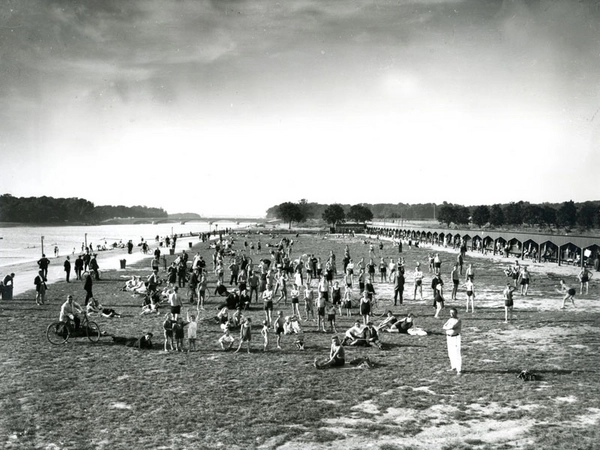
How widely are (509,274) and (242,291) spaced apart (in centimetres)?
1926

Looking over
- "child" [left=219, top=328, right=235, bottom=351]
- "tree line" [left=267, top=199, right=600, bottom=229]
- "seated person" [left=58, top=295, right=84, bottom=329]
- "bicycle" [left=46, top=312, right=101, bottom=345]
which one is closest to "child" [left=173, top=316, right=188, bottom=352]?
"child" [left=219, top=328, right=235, bottom=351]

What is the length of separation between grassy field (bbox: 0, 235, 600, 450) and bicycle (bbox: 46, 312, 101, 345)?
27 cm

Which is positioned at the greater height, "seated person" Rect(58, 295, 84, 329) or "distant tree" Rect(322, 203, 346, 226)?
"distant tree" Rect(322, 203, 346, 226)

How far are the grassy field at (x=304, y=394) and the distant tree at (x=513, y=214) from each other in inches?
5073

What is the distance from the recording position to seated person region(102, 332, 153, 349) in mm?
14023

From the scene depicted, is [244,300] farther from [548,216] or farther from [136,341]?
[548,216]

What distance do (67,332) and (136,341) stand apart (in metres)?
2.27

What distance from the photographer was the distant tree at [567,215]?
118000 millimetres

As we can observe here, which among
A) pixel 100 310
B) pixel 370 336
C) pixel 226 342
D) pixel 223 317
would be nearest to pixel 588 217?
pixel 370 336

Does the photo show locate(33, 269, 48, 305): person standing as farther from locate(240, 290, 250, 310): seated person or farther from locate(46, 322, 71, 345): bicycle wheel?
locate(240, 290, 250, 310): seated person

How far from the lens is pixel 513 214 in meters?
135

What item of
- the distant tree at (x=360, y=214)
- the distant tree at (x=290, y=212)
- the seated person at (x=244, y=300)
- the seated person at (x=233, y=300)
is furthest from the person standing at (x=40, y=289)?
the distant tree at (x=360, y=214)

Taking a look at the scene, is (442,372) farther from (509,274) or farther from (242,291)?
(509,274)

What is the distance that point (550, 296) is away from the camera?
2412 centimetres
